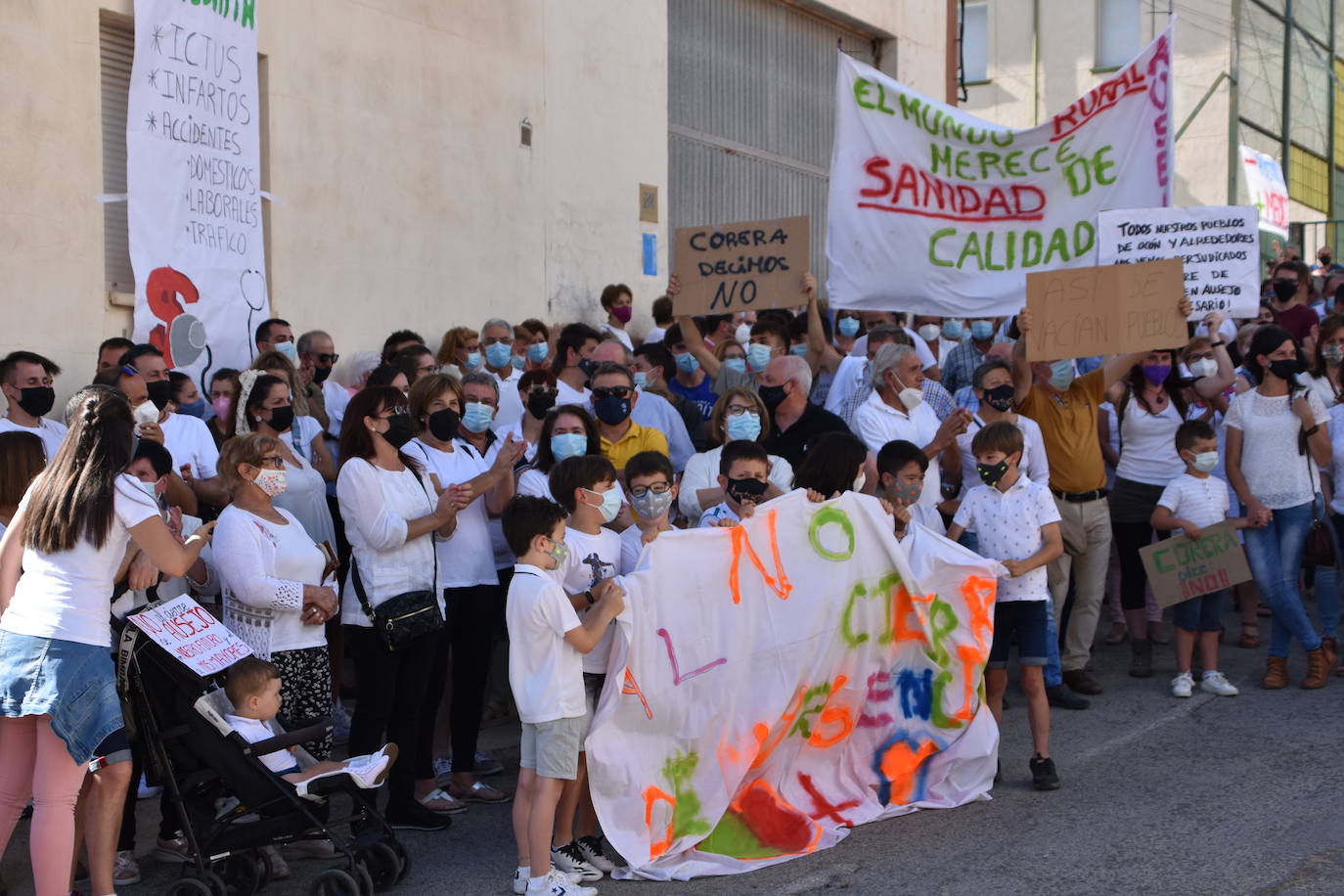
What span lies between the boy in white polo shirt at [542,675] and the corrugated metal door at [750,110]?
908 centimetres

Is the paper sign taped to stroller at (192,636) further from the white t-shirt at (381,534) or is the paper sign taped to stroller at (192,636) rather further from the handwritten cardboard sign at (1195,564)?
the handwritten cardboard sign at (1195,564)

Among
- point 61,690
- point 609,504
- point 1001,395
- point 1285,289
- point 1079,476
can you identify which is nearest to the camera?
point 61,690

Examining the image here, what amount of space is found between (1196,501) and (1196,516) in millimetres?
92

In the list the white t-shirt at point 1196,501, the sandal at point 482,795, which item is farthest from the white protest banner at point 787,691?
the white t-shirt at point 1196,501

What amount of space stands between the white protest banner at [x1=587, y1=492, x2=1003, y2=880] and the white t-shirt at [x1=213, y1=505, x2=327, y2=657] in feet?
4.34

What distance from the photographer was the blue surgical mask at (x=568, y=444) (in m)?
6.91

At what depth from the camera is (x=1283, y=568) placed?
901cm

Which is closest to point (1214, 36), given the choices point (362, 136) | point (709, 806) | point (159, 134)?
point (362, 136)

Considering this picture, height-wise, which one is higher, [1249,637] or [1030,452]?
[1030,452]

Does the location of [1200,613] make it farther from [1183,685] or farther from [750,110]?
[750,110]

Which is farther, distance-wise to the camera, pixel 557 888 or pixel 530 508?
pixel 530 508

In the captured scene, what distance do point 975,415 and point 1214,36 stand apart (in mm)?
20156

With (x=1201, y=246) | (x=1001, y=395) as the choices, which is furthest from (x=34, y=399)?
(x=1201, y=246)

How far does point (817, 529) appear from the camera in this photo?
6.59m
